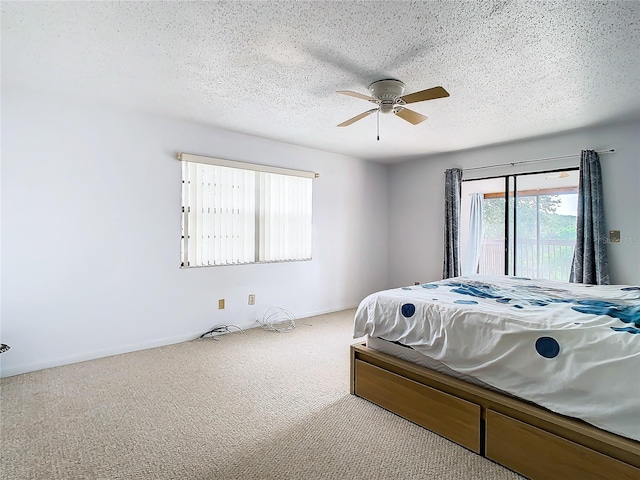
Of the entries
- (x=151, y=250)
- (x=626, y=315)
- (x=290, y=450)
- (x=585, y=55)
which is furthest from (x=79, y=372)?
(x=585, y=55)

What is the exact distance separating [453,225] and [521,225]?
86cm

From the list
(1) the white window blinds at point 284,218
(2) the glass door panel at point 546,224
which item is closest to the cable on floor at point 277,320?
(1) the white window blinds at point 284,218

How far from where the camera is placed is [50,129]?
2.95 m

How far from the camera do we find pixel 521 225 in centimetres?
455

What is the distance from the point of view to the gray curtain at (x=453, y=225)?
4.93 meters

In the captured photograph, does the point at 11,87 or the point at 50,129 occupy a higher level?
the point at 11,87

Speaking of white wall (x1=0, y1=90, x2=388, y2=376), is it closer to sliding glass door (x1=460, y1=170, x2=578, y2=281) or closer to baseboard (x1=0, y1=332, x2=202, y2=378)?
baseboard (x1=0, y1=332, x2=202, y2=378)

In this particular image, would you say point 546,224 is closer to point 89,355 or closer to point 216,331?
point 216,331

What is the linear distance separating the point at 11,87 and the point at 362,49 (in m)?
2.86

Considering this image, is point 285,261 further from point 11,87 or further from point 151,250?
point 11,87

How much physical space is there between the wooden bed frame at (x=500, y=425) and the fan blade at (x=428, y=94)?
181 cm

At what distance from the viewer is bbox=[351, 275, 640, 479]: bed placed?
143 cm

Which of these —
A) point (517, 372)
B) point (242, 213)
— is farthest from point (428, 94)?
point (242, 213)

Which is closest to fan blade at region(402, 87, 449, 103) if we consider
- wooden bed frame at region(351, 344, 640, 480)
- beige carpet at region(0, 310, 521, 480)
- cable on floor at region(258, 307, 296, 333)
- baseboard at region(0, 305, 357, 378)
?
wooden bed frame at region(351, 344, 640, 480)
